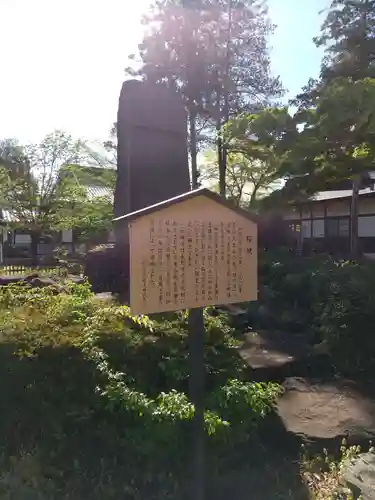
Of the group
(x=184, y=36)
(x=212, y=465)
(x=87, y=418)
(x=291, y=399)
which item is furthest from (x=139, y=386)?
(x=184, y=36)

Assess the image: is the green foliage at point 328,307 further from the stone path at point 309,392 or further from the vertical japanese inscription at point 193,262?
the vertical japanese inscription at point 193,262

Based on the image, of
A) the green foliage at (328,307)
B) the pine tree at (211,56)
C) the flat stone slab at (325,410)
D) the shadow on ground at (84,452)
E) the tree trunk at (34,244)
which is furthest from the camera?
the tree trunk at (34,244)

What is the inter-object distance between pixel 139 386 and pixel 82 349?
0.52 metres

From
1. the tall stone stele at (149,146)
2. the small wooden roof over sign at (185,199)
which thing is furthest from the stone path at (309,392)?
the tall stone stele at (149,146)

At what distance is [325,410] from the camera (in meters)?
3.94

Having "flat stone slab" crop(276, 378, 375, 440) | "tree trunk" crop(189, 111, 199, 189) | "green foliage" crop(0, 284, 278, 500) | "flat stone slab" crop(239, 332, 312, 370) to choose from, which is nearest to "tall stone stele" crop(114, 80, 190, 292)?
"flat stone slab" crop(239, 332, 312, 370)

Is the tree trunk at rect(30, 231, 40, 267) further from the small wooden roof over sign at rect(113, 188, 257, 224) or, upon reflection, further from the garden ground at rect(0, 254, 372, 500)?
the small wooden roof over sign at rect(113, 188, 257, 224)

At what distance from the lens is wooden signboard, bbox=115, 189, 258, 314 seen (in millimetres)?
2553

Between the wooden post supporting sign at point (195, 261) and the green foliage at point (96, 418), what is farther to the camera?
the green foliage at point (96, 418)

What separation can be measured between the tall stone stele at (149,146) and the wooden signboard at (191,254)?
5.93 metres

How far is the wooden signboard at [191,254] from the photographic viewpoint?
255cm

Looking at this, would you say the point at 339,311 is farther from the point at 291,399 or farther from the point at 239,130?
the point at 239,130

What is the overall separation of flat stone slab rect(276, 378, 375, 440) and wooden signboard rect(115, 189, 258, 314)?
1.41 metres

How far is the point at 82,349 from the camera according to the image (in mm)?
3504
